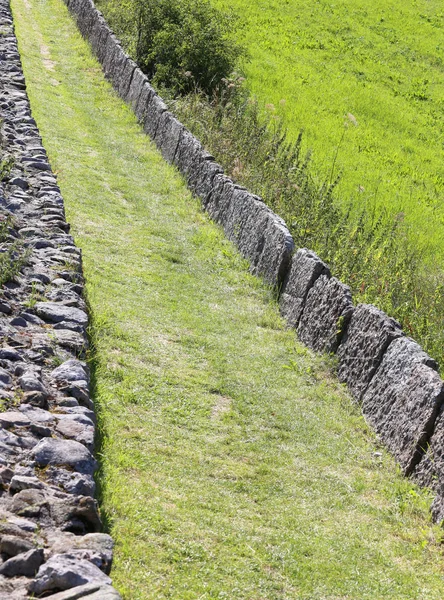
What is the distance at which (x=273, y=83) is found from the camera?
25750mm

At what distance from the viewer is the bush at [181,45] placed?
2033 centimetres

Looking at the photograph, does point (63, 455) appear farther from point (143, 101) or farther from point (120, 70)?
point (120, 70)

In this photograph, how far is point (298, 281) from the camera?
10117mm

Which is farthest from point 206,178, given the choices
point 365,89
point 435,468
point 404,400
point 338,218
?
point 365,89

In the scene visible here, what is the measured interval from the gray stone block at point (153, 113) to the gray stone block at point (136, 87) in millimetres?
816

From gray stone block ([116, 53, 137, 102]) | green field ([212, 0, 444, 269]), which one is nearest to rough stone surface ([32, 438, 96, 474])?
green field ([212, 0, 444, 269])

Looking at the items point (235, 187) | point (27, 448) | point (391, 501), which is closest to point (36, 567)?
point (27, 448)

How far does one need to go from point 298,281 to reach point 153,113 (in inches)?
326

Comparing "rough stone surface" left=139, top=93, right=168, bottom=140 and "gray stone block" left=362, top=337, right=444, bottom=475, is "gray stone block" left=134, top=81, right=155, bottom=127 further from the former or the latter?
"gray stone block" left=362, top=337, right=444, bottom=475

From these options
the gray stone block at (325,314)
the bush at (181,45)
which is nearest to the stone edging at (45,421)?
the gray stone block at (325,314)

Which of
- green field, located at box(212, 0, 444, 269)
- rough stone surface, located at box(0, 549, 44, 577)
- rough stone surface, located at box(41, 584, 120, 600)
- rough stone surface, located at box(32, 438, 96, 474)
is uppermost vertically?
rough stone surface, located at box(41, 584, 120, 600)

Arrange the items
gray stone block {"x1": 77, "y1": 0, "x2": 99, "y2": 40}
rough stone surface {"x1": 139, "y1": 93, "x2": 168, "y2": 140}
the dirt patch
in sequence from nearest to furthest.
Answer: the dirt patch
rough stone surface {"x1": 139, "y1": 93, "x2": 168, "y2": 140}
gray stone block {"x1": 77, "y1": 0, "x2": 99, "y2": 40}

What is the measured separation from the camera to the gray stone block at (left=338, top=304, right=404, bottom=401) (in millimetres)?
8062

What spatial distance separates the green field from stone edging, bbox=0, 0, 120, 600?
757cm
